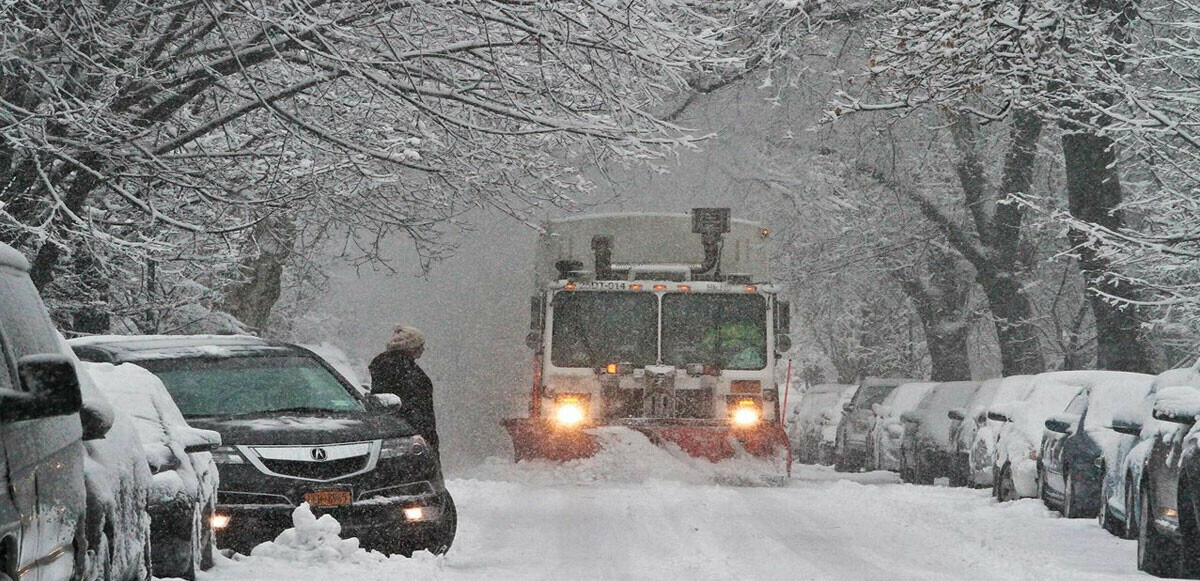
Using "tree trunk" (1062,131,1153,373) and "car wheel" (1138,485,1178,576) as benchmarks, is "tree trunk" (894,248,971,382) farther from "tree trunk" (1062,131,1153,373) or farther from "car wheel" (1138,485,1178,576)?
"car wheel" (1138,485,1178,576)

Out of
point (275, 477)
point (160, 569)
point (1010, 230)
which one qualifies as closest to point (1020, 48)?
point (275, 477)

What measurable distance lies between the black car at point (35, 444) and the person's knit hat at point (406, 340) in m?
7.50

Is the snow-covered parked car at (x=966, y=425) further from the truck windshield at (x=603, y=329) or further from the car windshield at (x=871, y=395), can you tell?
the car windshield at (x=871, y=395)

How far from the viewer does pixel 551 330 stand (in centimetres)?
2019

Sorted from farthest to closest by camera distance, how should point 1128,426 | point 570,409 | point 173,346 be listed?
point 570,409, point 1128,426, point 173,346

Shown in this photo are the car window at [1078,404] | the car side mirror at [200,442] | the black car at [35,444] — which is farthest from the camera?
the car window at [1078,404]

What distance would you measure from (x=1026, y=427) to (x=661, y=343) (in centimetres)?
496

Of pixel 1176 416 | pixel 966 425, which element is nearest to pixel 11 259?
pixel 1176 416

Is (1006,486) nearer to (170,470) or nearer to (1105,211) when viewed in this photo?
(1105,211)

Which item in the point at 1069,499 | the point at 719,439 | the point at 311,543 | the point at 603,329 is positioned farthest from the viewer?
the point at 603,329

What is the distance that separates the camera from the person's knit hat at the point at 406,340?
13383 mm

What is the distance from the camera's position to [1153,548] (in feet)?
35.0

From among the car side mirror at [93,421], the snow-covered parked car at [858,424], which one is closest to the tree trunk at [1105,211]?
the snow-covered parked car at [858,424]

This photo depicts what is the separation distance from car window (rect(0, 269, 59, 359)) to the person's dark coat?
24.3ft
